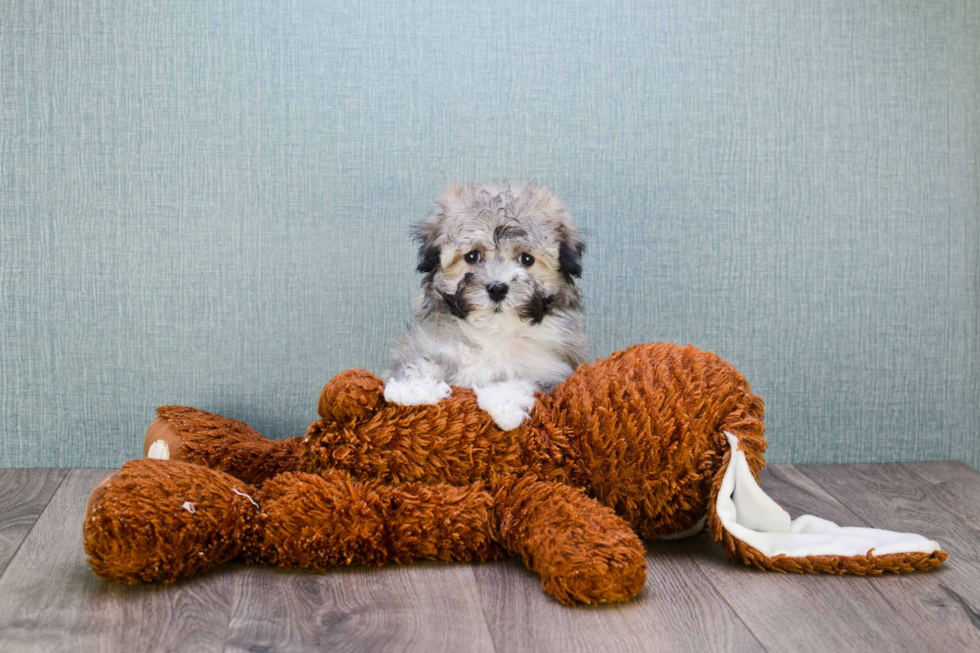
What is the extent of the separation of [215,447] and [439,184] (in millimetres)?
874

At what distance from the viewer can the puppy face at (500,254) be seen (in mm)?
1710

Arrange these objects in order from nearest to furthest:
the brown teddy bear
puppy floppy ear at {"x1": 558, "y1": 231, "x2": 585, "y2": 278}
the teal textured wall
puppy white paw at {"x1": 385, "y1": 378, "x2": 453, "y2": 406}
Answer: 1. the brown teddy bear
2. puppy white paw at {"x1": 385, "y1": 378, "x2": 453, "y2": 406}
3. puppy floppy ear at {"x1": 558, "y1": 231, "x2": 585, "y2": 278}
4. the teal textured wall

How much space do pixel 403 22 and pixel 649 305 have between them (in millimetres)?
987

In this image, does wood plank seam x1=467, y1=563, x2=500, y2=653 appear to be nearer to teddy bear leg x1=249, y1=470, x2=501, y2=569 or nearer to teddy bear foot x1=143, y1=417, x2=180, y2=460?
teddy bear leg x1=249, y1=470, x2=501, y2=569

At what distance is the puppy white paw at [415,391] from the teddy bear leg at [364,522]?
0.16 metres

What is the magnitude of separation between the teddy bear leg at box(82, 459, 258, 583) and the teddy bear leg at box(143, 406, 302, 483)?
38 centimetres

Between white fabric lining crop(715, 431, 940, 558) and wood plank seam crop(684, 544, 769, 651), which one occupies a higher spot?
white fabric lining crop(715, 431, 940, 558)

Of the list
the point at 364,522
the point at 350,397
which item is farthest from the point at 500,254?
the point at 364,522

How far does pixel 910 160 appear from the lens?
7.96 ft

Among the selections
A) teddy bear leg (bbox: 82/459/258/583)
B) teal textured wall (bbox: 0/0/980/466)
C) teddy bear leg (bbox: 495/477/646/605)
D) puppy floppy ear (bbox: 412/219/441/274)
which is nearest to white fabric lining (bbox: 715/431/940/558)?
teddy bear leg (bbox: 495/477/646/605)

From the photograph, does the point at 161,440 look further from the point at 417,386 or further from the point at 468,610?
the point at 468,610

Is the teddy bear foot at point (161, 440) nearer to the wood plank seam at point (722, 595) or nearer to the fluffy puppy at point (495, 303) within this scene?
the fluffy puppy at point (495, 303)

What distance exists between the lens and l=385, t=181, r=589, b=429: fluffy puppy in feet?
5.60

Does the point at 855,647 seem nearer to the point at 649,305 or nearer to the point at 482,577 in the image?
the point at 482,577
